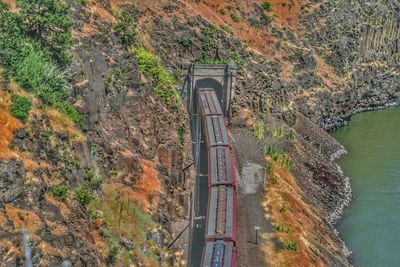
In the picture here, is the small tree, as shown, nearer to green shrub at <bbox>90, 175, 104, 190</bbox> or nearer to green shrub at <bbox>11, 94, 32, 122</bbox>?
green shrub at <bbox>11, 94, 32, 122</bbox>

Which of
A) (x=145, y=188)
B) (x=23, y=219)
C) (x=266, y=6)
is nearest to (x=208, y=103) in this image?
(x=145, y=188)

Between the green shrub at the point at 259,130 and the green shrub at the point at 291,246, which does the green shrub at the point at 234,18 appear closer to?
the green shrub at the point at 259,130

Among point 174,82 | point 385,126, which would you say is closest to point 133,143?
point 174,82

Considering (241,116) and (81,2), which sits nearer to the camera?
(81,2)

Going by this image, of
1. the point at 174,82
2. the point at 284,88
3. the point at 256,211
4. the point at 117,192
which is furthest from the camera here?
the point at 284,88

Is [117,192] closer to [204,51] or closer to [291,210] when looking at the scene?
[291,210]

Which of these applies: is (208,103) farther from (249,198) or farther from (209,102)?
(249,198)
